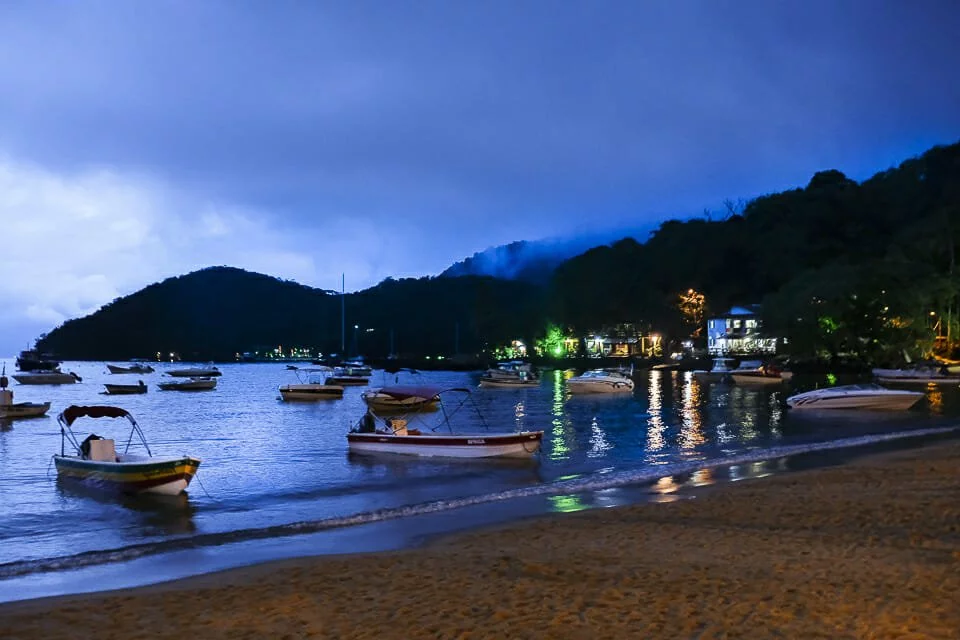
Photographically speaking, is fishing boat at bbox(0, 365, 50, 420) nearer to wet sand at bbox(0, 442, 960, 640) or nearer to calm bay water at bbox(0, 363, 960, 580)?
calm bay water at bbox(0, 363, 960, 580)

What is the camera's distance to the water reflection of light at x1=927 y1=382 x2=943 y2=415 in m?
40.3

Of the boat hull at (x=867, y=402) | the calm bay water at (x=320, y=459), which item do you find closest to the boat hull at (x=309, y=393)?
the calm bay water at (x=320, y=459)

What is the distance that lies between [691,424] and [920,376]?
3916 centimetres

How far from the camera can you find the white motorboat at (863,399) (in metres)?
38.6

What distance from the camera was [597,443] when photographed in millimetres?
29500

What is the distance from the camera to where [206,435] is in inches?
1438

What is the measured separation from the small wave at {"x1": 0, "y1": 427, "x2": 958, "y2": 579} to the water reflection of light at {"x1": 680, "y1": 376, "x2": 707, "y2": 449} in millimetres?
3717

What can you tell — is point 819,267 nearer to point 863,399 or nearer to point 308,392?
point 863,399

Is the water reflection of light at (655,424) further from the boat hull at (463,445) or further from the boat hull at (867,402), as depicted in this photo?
the boat hull at (867,402)

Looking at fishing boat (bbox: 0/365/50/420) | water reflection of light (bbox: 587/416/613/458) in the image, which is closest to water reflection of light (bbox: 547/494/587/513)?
water reflection of light (bbox: 587/416/613/458)

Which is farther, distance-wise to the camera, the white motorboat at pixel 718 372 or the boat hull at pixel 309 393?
the white motorboat at pixel 718 372

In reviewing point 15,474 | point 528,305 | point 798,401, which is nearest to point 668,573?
point 15,474

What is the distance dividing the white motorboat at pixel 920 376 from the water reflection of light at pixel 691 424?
20744mm

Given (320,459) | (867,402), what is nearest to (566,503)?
(320,459)
